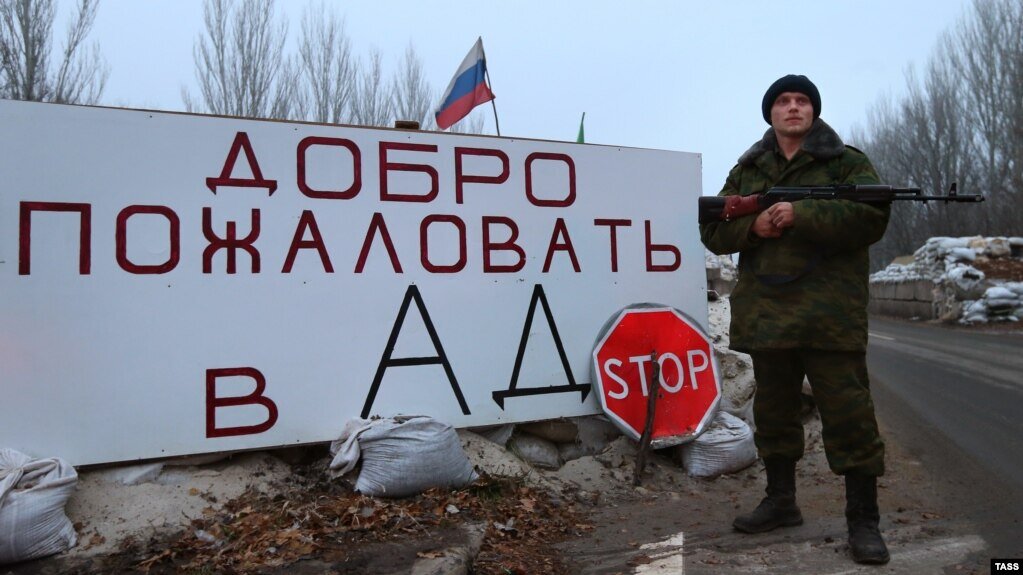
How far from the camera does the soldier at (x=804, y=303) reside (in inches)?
101

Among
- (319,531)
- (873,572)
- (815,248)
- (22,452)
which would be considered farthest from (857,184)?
(22,452)

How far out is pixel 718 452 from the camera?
371 centimetres

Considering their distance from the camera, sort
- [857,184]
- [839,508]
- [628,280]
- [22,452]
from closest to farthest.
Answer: [857,184] < [22,452] < [839,508] < [628,280]

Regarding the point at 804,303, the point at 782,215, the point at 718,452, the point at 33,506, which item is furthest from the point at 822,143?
the point at 33,506

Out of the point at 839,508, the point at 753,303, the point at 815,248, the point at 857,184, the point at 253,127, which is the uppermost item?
the point at 253,127

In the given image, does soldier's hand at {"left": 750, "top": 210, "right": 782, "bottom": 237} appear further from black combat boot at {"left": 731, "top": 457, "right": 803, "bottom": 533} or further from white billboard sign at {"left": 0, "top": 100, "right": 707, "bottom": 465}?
white billboard sign at {"left": 0, "top": 100, "right": 707, "bottom": 465}

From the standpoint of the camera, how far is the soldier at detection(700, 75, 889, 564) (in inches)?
101

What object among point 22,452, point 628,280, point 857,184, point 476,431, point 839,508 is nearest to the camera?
point 857,184

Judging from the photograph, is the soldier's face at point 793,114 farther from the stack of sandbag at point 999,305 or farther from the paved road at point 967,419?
the stack of sandbag at point 999,305

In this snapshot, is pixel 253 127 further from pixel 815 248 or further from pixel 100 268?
pixel 815 248

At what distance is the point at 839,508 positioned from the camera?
3.14m

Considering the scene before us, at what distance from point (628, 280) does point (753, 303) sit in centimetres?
121

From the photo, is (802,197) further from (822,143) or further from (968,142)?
(968,142)

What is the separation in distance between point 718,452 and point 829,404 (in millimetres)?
1168
